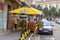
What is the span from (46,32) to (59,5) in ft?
288

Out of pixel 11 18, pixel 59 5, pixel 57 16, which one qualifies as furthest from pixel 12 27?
pixel 59 5

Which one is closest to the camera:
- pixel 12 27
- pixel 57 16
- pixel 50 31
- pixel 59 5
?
pixel 50 31

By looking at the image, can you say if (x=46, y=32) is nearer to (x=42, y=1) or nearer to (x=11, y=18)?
(x=11, y=18)

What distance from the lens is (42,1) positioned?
11312 cm

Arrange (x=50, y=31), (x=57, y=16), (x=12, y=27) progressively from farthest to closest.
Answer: (x=57, y=16) < (x=12, y=27) < (x=50, y=31)

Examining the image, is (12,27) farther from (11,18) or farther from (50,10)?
(50,10)

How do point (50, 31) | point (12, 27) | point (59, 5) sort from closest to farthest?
1. point (50, 31)
2. point (12, 27)
3. point (59, 5)

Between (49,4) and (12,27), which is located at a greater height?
(49,4)

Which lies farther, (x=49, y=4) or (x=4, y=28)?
(x=49, y=4)

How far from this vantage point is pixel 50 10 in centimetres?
9912

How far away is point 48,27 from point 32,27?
6.08 feet

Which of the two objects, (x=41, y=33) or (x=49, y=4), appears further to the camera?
(x=49, y=4)

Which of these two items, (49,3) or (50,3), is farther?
(49,3)

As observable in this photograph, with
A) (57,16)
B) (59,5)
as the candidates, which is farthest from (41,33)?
(59,5)
